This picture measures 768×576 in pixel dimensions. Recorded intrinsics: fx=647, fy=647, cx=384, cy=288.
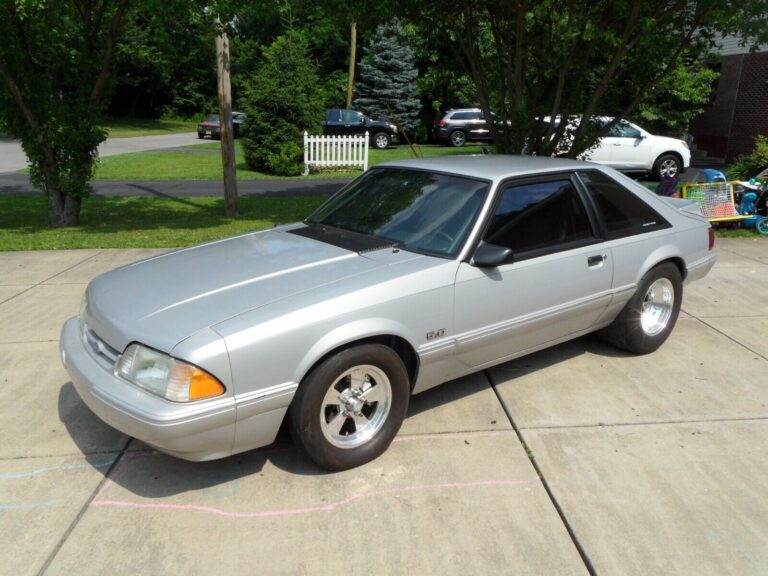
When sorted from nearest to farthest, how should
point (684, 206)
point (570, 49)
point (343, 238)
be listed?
point (343, 238), point (684, 206), point (570, 49)

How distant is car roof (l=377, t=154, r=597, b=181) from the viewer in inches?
161

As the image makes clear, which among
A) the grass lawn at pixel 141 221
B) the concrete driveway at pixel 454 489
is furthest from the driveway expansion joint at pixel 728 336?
the grass lawn at pixel 141 221

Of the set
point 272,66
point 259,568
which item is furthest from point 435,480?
point 272,66

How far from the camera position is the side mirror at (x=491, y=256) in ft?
11.7

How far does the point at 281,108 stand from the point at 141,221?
9.11 meters

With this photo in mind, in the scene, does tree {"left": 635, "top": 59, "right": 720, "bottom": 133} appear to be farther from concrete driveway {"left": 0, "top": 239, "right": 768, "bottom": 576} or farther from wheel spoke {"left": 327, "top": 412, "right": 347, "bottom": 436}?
wheel spoke {"left": 327, "top": 412, "right": 347, "bottom": 436}

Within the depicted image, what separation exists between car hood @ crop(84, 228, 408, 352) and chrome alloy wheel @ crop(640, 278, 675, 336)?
95.7 inches

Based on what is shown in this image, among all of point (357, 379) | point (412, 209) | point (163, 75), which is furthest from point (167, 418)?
point (163, 75)

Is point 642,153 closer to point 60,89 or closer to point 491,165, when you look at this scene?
point 60,89

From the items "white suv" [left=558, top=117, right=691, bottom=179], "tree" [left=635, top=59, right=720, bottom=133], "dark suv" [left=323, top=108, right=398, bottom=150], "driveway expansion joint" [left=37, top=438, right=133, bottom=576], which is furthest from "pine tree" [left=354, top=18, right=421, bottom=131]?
"driveway expansion joint" [left=37, top=438, right=133, bottom=576]

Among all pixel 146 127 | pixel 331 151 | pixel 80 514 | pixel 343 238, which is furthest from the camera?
pixel 146 127

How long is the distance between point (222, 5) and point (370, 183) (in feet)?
18.7

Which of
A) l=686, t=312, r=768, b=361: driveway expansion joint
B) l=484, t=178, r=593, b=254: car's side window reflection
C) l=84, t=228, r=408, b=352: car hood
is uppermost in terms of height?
l=484, t=178, r=593, b=254: car's side window reflection

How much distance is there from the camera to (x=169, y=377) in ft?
9.39
